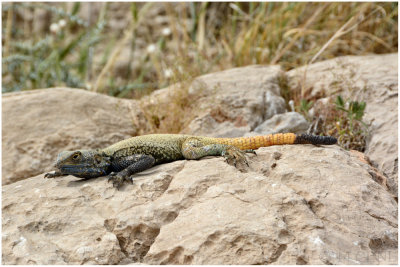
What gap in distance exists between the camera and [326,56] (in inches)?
306

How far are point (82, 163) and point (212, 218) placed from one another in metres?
1.53

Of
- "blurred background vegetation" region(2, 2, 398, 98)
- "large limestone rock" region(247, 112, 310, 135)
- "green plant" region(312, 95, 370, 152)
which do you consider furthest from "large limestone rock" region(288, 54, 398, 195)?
"large limestone rock" region(247, 112, 310, 135)

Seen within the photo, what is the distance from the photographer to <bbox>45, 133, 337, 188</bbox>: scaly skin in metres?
4.06

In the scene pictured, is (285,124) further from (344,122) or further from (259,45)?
(259,45)

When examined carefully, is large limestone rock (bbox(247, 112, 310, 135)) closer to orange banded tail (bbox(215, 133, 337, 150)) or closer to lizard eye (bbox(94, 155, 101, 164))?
orange banded tail (bbox(215, 133, 337, 150))

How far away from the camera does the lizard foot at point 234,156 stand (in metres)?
4.06

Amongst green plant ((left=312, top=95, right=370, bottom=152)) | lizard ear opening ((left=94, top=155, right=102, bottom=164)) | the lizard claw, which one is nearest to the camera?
the lizard claw

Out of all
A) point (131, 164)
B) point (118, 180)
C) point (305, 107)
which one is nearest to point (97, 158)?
point (131, 164)

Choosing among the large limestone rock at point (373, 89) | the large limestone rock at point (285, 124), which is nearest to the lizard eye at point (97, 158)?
the large limestone rock at point (285, 124)

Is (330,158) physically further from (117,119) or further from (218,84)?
(117,119)

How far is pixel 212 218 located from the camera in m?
3.25

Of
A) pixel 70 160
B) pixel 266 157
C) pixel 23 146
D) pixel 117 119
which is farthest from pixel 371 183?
pixel 23 146

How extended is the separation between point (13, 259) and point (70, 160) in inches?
44.9

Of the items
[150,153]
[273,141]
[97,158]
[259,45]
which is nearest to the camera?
[97,158]
